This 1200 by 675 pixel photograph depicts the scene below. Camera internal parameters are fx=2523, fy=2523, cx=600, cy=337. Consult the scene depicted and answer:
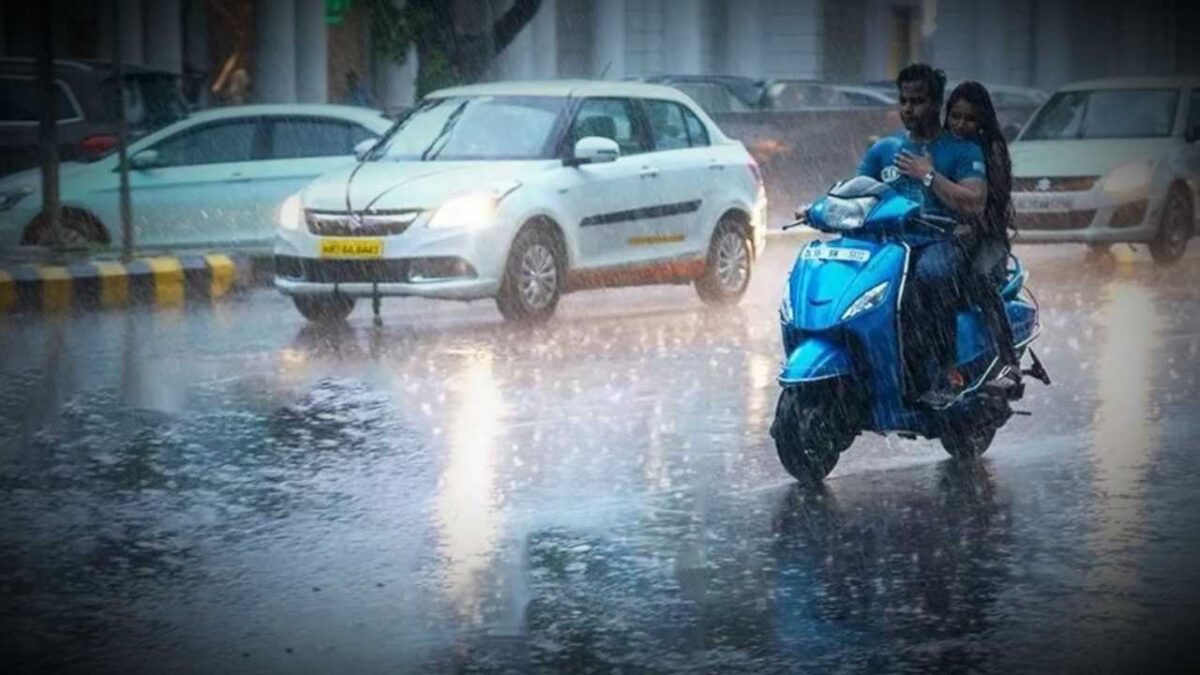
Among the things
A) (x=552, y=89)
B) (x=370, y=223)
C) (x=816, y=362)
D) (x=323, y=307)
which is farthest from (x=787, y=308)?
(x=552, y=89)

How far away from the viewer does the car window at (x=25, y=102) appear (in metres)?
22.5

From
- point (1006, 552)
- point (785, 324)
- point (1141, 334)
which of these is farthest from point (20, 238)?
point (1006, 552)

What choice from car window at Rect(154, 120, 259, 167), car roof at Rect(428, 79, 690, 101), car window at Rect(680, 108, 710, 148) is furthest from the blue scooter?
car window at Rect(154, 120, 259, 167)

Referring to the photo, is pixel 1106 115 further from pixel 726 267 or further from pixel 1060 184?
pixel 726 267

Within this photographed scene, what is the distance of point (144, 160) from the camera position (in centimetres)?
1955

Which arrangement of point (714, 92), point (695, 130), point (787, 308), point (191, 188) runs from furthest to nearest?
point (714, 92) < point (191, 188) < point (695, 130) < point (787, 308)

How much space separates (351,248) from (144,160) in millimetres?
4503

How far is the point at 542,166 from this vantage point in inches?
639

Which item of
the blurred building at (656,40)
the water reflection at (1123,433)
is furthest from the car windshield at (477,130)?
the blurred building at (656,40)

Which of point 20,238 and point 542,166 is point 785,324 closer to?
point 542,166

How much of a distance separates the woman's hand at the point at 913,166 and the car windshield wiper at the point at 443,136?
23.9ft

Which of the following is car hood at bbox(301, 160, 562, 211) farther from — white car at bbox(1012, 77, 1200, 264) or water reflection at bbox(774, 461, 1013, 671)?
water reflection at bbox(774, 461, 1013, 671)

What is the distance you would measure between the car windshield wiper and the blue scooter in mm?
7114

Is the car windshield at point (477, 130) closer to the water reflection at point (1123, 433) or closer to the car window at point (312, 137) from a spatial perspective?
the car window at point (312, 137)
